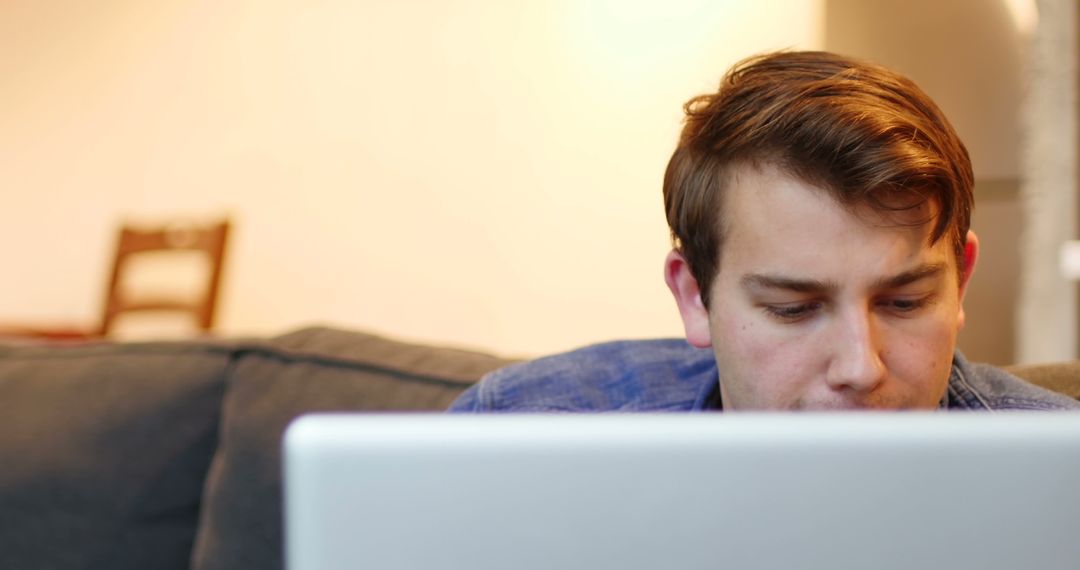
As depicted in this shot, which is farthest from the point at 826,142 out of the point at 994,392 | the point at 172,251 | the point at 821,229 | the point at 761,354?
the point at 172,251

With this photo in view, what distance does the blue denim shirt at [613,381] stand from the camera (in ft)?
3.32

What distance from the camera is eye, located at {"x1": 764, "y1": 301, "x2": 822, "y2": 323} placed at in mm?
811

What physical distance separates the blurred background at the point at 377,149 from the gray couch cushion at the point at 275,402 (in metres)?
1.65

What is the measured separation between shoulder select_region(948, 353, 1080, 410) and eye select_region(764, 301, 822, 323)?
0.69 feet

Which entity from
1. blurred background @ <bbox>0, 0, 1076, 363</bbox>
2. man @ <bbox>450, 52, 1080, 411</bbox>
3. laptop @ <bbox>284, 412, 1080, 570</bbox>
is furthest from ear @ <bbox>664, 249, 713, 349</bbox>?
blurred background @ <bbox>0, 0, 1076, 363</bbox>

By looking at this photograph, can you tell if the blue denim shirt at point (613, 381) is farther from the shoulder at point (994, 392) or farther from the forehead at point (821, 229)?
the forehead at point (821, 229)

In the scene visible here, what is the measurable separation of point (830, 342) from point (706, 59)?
2.15m

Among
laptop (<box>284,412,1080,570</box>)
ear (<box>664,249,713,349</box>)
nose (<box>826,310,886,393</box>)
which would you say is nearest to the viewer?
laptop (<box>284,412,1080,570</box>)

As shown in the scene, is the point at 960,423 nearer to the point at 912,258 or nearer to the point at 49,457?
the point at 912,258

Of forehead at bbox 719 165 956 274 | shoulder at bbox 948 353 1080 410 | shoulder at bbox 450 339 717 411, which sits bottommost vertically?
shoulder at bbox 450 339 717 411

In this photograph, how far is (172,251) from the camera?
3.06 meters

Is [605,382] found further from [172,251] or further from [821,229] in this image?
[172,251]

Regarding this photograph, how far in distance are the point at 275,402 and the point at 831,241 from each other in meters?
0.59

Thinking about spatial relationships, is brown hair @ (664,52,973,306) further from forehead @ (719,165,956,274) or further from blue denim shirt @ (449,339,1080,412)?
blue denim shirt @ (449,339,1080,412)
